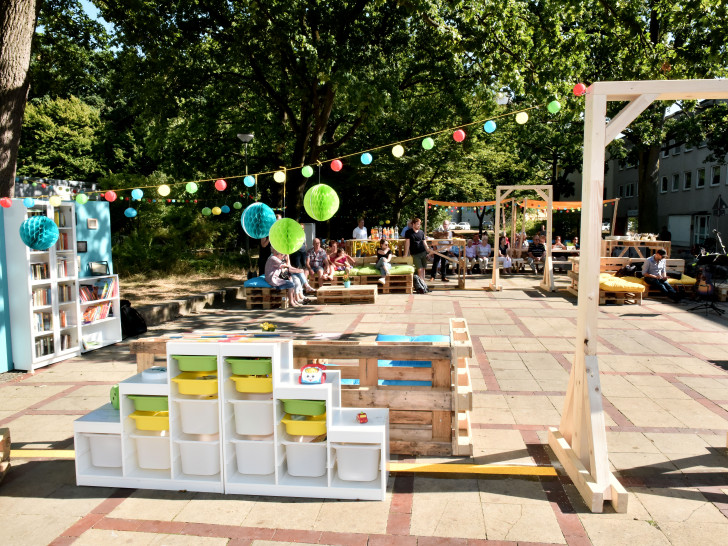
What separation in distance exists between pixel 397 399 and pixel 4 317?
6.39 m

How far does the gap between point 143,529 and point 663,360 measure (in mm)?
7446

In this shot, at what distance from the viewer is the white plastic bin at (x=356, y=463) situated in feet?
13.8

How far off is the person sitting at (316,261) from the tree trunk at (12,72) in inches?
305

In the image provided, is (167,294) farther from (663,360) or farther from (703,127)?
(703,127)

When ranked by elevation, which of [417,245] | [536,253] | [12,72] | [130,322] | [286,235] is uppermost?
[12,72]

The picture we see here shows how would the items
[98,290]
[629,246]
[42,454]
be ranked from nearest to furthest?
[42,454] → [98,290] → [629,246]

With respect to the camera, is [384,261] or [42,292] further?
[384,261]

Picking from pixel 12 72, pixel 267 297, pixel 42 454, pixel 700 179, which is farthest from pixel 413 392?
pixel 700 179

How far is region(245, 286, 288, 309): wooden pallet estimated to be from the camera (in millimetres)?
13211

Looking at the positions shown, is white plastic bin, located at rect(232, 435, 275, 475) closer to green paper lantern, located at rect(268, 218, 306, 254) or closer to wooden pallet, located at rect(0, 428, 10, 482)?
wooden pallet, located at rect(0, 428, 10, 482)

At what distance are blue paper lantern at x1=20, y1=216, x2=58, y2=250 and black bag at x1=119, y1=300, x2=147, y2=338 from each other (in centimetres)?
289

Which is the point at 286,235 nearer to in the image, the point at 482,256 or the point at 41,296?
the point at 41,296

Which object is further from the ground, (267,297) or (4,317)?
(4,317)

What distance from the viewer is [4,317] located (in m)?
8.01
